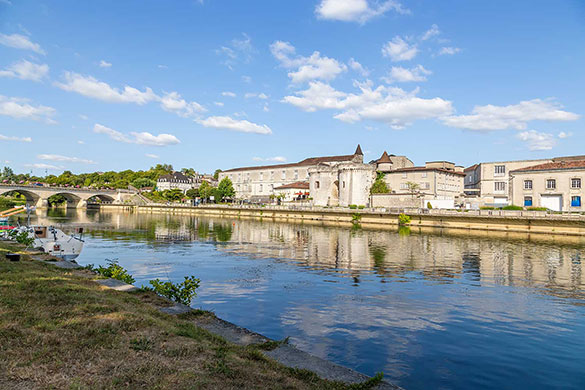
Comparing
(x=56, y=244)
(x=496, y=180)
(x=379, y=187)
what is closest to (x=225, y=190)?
(x=379, y=187)

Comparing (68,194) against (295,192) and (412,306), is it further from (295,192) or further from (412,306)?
(412,306)

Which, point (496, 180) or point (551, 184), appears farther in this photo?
point (496, 180)

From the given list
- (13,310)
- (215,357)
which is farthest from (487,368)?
(13,310)

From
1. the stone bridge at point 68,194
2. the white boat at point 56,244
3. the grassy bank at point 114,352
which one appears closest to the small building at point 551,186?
the white boat at point 56,244

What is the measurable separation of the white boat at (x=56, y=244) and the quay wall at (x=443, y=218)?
43.0 m

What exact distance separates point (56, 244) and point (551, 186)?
61.4 metres

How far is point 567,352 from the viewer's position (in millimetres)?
9383

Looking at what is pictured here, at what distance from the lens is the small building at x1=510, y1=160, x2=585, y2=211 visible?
52750mm

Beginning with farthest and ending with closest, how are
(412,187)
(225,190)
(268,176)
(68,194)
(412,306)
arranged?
(225,190) < (268,176) < (68,194) < (412,187) < (412,306)

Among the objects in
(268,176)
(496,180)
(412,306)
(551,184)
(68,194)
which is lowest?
(412,306)

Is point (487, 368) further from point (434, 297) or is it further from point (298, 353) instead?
point (434, 297)

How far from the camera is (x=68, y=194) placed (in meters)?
109

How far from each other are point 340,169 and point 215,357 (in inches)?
3113

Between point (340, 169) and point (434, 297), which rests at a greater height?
point (340, 169)
